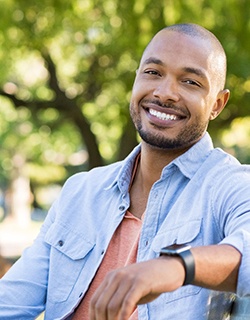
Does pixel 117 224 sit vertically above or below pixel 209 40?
below

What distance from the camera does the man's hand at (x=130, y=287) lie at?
68.1 inches

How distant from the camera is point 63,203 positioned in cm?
286

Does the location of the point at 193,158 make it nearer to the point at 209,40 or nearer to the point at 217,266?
the point at 209,40

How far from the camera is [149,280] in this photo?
177 centimetres

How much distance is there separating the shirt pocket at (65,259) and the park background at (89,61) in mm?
4897

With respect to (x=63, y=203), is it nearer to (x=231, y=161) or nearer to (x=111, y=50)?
(x=231, y=161)

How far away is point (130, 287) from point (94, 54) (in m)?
12.1

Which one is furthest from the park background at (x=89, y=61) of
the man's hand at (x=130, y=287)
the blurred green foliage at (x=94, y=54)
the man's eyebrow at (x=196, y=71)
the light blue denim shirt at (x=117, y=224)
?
the man's hand at (x=130, y=287)

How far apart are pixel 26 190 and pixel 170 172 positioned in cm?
3315

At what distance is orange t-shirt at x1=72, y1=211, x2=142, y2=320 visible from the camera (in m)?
2.65

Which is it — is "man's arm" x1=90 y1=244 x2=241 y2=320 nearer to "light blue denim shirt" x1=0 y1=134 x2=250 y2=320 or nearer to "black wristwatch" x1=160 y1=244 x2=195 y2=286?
"black wristwatch" x1=160 y1=244 x2=195 y2=286

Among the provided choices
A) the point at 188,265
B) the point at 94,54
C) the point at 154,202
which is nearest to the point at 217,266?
the point at 188,265

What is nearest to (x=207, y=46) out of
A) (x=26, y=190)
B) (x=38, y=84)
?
(x=38, y=84)

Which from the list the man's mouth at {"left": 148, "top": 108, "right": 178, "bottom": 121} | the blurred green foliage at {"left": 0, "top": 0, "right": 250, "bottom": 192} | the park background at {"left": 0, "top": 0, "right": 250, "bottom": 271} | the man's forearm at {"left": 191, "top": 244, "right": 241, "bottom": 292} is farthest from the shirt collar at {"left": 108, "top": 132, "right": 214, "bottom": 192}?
the blurred green foliage at {"left": 0, "top": 0, "right": 250, "bottom": 192}
